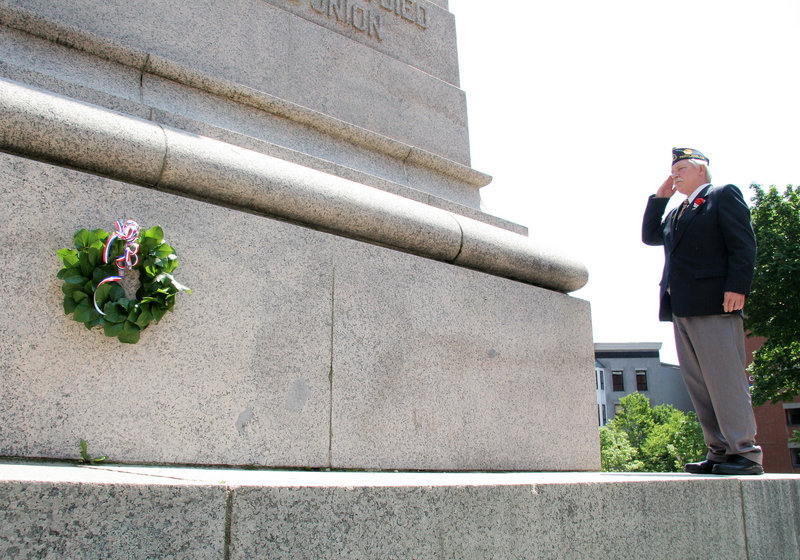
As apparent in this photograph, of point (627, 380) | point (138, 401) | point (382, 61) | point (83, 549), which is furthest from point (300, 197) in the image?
point (627, 380)

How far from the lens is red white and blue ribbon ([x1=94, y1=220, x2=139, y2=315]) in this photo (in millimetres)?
2865

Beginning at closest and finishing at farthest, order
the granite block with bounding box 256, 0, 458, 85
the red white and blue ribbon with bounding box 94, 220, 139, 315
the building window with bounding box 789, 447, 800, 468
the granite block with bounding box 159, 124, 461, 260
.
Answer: the red white and blue ribbon with bounding box 94, 220, 139, 315, the granite block with bounding box 159, 124, 461, 260, the granite block with bounding box 256, 0, 458, 85, the building window with bounding box 789, 447, 800, 468

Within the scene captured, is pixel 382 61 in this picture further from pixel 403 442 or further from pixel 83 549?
pixel 83 549

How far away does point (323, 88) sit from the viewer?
15.9ft

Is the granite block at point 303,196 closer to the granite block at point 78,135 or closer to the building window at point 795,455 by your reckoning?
the granite block at point 78,135

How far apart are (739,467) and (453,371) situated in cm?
163

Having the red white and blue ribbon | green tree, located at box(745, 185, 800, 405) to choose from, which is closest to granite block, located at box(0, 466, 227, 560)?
the red white and blue ribbon

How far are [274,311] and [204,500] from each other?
172 cm

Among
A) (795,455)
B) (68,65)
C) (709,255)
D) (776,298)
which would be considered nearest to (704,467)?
(709,255)

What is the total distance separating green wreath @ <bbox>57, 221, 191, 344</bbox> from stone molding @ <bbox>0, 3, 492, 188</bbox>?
1.35 metres

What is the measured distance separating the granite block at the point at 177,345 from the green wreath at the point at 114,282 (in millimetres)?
88

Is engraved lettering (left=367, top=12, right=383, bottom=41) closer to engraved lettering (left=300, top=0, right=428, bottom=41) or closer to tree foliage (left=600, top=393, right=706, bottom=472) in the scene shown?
engraved lettering (left=300, top=0, right=428, bottom=41)

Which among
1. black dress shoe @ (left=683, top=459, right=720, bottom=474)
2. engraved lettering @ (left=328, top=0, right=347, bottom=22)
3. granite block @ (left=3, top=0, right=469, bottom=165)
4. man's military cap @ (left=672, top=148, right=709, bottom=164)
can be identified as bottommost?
black dress shoe @ (left=683, top=459, right=720, bottom=474)

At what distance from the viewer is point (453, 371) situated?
4012 mm
